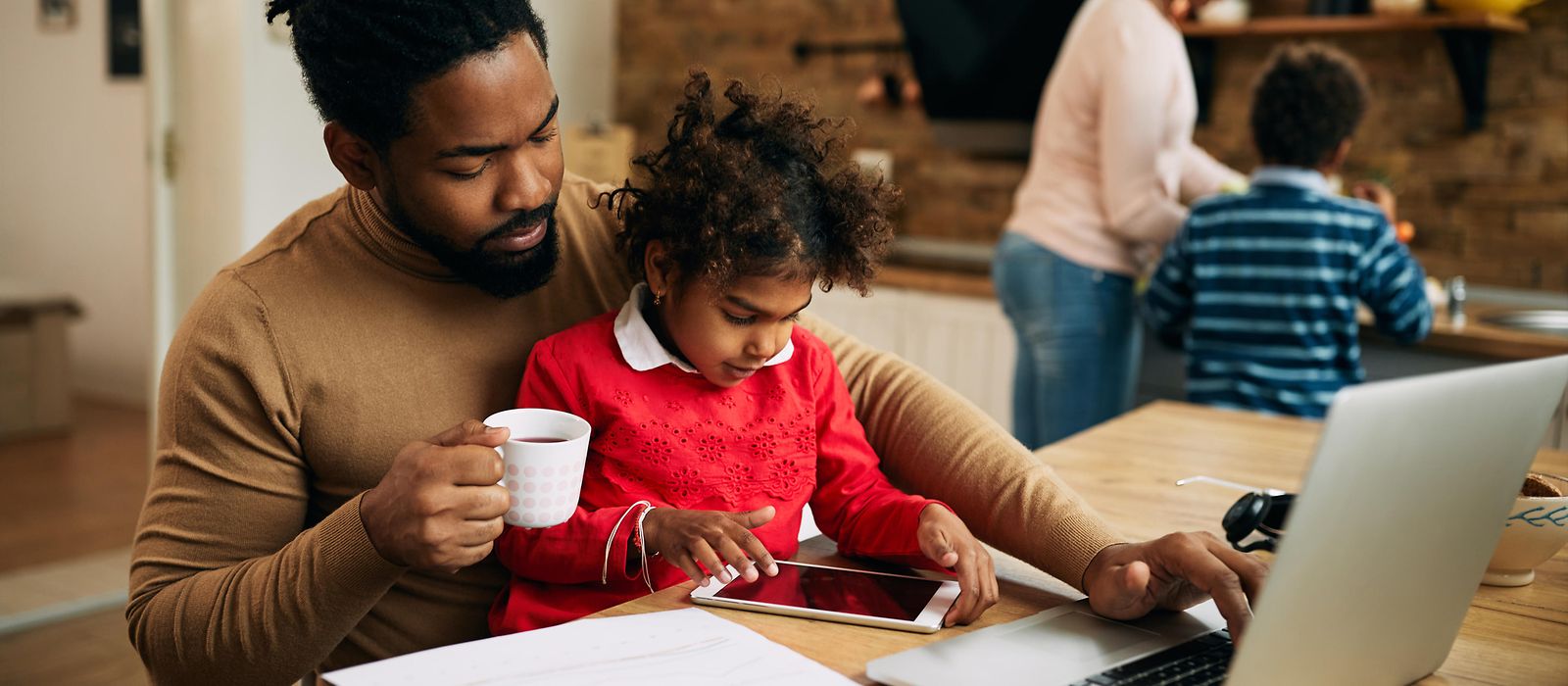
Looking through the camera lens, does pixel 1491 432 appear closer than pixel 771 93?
Yes

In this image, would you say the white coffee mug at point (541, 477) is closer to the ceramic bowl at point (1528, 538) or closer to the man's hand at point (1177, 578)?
the man's hand at point (1177, 578)

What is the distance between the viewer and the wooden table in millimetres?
958

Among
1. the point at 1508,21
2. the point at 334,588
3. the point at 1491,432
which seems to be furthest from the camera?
the point at 1508,21

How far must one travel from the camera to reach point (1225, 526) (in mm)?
1185

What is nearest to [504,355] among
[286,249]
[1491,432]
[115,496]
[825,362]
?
[286,249]

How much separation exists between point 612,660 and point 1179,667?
41 centimetres

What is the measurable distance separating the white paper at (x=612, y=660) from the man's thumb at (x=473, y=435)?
0.15 m

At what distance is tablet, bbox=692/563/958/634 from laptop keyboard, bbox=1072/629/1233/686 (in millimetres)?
147

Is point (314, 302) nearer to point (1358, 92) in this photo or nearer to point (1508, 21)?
point (1358, 92)

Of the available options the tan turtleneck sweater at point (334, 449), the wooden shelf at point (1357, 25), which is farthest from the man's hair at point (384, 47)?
the wooden shelf at point (1357, 25)

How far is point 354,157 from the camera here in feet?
3.81

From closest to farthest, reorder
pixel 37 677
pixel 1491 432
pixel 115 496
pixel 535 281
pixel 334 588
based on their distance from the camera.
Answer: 1. pixel 1491 432
2. pixel 334 588
3. pixel 535 281
4. pixel 37 677
5. pixel 115 496

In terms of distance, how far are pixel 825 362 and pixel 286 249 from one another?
0.54 m

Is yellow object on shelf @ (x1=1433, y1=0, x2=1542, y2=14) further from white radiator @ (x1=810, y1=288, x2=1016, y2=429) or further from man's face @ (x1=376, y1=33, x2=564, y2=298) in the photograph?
man's face @ (x1=376, y1=33, x2=564, y2=298)
